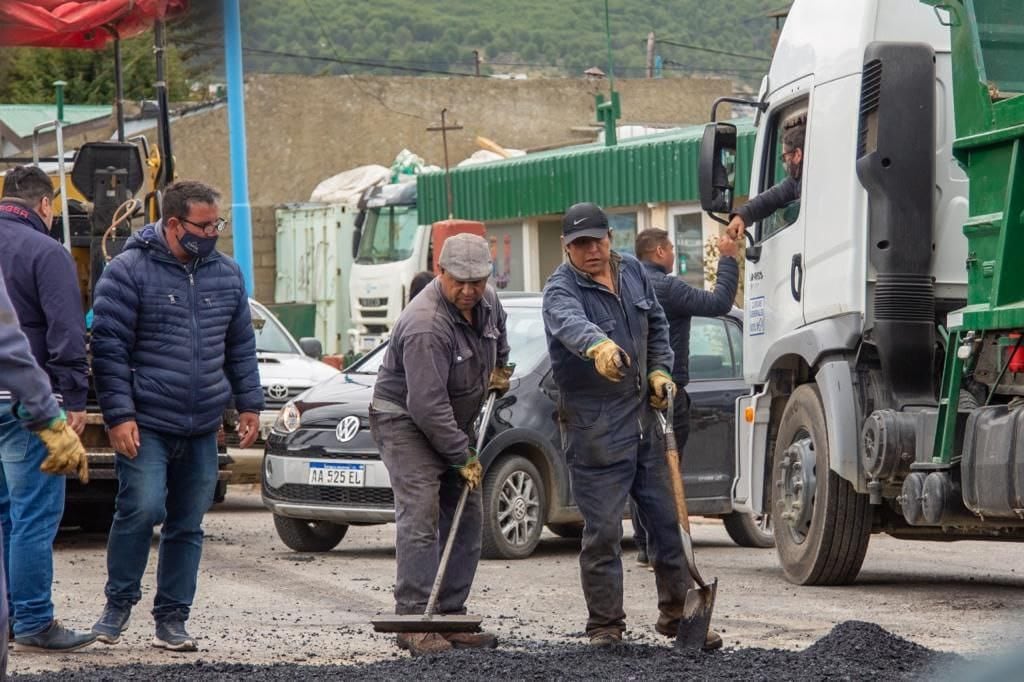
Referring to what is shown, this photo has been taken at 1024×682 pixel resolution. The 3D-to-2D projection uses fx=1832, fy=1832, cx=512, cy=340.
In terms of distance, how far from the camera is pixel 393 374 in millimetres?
8469

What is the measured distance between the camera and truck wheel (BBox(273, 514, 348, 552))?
1298 cm

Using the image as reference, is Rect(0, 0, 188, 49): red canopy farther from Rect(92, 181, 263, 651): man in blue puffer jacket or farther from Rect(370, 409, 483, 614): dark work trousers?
Rect(370, 409, 483, 614): dark work trousers

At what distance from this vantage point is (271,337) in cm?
1786

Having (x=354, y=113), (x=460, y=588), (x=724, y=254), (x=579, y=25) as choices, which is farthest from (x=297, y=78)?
(x=579, y=25)

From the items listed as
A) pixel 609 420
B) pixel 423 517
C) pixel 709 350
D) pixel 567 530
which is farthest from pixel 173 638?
pixel 709 350

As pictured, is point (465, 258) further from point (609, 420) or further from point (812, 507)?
point (812, 507)

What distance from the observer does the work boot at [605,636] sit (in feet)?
26.4

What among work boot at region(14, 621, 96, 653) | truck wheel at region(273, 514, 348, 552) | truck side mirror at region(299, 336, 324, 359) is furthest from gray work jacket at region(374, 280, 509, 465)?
truck side mirror at region(299, 336, 324, 359)

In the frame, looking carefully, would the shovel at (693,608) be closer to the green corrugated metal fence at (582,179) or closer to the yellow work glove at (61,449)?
the yellow work glove at (61,449)

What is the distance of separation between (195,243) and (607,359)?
1.95 m

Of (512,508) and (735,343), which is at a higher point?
(735,343)

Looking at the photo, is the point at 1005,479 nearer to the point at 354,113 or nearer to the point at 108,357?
the point at 108,357

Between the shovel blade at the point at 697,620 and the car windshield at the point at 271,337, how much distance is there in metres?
9.98

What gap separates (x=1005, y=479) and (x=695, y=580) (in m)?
1.47
